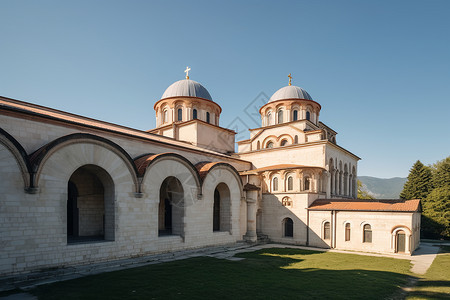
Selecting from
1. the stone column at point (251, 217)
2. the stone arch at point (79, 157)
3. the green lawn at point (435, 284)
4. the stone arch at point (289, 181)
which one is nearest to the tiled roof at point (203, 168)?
the stone column at point (251, 217)

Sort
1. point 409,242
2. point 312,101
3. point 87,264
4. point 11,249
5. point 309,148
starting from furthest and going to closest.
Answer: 1. point 312,101
2. point 309,148
3. point 409,242
4. point 87,264
5. point 11,249

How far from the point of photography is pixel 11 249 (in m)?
10.5

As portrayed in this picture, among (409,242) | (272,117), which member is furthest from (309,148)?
(409,242)

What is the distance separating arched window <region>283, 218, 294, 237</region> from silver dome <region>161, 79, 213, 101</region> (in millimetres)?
13589

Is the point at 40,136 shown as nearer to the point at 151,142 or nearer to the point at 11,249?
the point at 11,249

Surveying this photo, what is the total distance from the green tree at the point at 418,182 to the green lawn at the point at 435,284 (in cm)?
2126

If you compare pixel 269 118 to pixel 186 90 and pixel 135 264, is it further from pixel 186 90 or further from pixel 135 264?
pixel 135 264

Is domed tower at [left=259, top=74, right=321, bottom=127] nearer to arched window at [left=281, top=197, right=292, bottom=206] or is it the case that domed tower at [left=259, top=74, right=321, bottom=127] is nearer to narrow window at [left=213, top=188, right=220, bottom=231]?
arched window at [left=281, top=197, right=292, bottom=206]

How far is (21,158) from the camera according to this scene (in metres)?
Answer: 10.9

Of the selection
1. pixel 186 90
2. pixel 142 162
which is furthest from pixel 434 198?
pixel 142 162

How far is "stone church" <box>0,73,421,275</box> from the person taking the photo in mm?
11320

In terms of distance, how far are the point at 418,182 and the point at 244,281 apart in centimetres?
3196

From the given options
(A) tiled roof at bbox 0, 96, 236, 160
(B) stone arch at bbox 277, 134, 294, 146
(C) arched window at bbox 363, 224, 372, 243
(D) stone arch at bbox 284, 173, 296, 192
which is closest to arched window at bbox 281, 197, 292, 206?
(D) stone arch at bbox 284, 173, 296, 192

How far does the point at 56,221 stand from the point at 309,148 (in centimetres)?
1775
